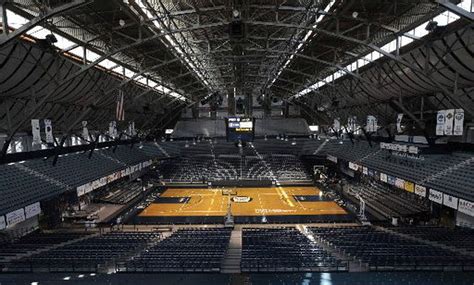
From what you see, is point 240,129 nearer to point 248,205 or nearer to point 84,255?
point 248,205

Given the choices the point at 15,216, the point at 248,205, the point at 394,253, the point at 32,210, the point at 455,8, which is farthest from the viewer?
the point at 248,205

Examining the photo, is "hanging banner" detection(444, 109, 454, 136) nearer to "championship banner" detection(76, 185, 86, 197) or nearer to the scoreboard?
the scoreboard

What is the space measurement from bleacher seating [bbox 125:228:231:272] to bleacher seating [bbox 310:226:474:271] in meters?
6.61

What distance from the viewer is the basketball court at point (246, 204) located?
30391 millimetres

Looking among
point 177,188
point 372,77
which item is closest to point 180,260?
point 372,77

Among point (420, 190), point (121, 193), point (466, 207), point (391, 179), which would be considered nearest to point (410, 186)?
point (420, 190)

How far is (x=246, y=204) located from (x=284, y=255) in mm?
18862

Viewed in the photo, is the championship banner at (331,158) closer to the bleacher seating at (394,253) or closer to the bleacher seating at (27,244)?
the bleacher seating at (394,253)

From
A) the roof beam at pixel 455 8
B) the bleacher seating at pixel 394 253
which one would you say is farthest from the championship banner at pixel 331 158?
the roof beam at pixel 455 8

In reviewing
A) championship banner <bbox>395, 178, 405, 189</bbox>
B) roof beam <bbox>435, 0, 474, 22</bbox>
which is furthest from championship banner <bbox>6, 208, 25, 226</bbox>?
championship banner <bbox>395, 178, 405, 189</bbox>

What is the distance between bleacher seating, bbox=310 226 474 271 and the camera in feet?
45.6

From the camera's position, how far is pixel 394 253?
606 inches

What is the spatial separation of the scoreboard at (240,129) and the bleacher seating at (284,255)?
20256 millimetres

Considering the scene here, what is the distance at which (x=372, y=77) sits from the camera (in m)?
29.3
